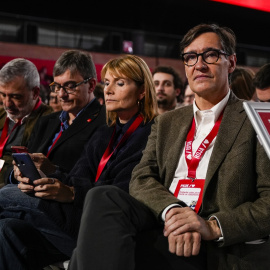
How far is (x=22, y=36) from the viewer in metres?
10.9

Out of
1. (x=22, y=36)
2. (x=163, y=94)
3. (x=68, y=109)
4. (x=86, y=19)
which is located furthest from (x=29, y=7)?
(x=68, y=109)

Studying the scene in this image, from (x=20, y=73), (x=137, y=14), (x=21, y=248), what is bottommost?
(x=21, y=248)

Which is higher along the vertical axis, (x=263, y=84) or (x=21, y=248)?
(x=263, y=84)

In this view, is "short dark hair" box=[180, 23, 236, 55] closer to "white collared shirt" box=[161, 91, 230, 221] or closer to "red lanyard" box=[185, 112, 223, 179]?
"white collared shirt" box=[161, 91, 230, 221]

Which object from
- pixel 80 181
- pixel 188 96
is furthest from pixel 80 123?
pixel 188 96

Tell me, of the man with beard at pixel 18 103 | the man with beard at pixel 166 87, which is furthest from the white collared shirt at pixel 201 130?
the man with beard at pixel 166 87

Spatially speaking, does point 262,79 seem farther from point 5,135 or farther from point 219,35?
point 5,135

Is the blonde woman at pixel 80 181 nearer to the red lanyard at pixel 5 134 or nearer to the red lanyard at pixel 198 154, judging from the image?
the red lanyard at pixel 198 154

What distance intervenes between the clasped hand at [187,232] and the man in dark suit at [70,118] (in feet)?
3.83

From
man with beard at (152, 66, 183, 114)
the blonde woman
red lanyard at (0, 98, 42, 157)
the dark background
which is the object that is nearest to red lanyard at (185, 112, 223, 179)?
the blonde woman

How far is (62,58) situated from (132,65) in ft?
2.22

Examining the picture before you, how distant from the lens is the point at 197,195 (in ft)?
5.42

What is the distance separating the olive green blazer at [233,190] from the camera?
4.91 feet

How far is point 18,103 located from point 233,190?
6.50 feet
